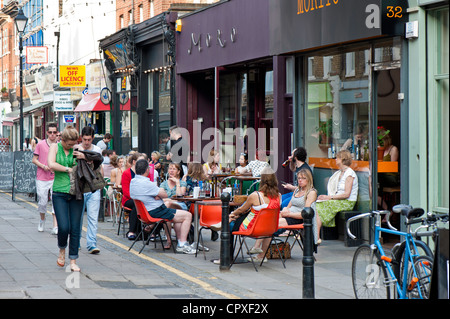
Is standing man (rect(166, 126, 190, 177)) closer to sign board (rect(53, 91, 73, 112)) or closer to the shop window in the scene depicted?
A: the shop window

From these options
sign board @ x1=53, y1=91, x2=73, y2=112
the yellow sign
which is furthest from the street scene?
sign board @ x1=53, y1=91, x2=73, y2=112

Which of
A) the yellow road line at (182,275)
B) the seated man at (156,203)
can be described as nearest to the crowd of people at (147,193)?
the seated man at (156,203)

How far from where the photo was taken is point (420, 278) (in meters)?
7.10

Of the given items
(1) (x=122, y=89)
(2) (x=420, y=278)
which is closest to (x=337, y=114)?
(2) (x=420, y=278)

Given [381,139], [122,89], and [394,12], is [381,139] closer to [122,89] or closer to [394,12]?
[394,12]

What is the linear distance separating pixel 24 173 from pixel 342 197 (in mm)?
12126

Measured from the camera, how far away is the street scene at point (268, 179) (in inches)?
352

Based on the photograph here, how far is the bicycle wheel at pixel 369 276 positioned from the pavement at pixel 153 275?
2.22 ft

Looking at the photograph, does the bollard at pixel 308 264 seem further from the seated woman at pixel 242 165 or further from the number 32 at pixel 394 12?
the seated woman at pixel 242 165

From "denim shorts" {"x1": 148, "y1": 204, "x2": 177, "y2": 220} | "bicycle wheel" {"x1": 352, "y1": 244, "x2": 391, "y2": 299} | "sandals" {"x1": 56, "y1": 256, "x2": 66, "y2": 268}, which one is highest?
"denim shorts" {"x1": 148, "y1": 204, "x2": 177, "y2": 220}

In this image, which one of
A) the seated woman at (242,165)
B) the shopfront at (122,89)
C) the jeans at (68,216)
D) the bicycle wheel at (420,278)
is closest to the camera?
the bicycle wheel at (420,278)

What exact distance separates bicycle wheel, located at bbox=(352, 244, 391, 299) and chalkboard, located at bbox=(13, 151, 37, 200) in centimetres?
1563

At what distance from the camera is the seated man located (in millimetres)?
12086

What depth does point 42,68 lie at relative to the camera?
150 ft
